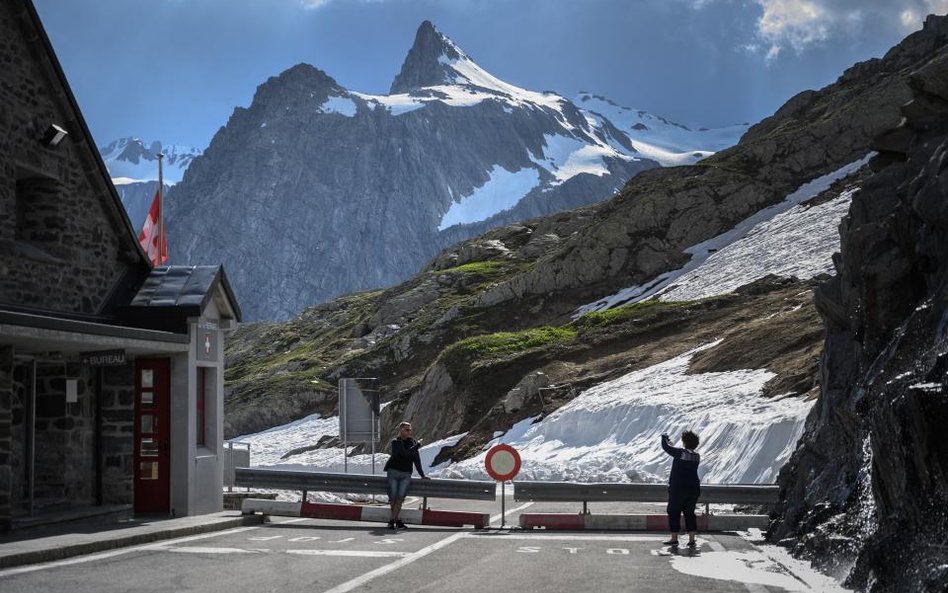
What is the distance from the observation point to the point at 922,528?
9.33m

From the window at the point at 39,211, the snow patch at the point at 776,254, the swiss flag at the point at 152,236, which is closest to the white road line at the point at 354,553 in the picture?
the window at the point at 39,211

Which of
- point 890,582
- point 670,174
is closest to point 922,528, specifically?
point 890,582

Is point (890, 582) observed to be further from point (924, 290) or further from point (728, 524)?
point (728, 524)

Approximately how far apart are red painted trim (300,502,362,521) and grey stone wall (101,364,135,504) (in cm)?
309

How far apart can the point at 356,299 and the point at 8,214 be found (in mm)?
122201

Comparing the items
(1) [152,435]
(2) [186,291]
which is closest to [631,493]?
(1) [152,435]

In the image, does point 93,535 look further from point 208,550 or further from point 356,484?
point 356,484

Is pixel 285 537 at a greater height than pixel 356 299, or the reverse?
pixel 356 299

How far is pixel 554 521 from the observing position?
61.7 feet

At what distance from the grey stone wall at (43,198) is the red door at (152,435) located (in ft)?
5.60

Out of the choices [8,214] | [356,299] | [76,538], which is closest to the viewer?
[76,538]

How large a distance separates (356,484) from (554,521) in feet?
13.2

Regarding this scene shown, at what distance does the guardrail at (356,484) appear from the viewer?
1995 cm

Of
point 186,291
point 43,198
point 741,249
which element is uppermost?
point 741,249
